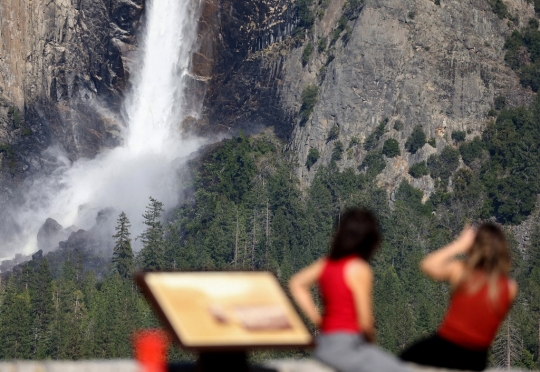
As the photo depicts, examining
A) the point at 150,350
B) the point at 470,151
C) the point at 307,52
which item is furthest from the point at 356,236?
the point at 307,52

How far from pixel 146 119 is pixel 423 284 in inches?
2257

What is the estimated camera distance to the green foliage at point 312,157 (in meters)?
161

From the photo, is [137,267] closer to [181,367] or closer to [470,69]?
[470,69]

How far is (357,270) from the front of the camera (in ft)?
60.0

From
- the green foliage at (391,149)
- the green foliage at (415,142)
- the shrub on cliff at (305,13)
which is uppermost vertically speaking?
the shrub on cliff at (305,13)

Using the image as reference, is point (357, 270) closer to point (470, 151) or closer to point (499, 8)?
point (470, 151)

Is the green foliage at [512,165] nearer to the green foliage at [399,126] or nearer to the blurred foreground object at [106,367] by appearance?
the green foliage at [399,126]

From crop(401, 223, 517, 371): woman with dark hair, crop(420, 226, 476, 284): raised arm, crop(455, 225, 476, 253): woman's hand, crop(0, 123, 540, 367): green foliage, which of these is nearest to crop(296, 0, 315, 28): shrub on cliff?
crop(0, 123, 540, 367): green foliage

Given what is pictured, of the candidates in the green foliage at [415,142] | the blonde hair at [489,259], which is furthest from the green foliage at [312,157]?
the blonde hair at [489,259]

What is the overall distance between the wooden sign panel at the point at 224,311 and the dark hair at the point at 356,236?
51.2 inches

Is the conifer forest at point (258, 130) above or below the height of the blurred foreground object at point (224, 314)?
below

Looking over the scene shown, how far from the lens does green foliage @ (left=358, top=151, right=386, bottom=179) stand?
6235 inches

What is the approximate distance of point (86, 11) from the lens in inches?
7018

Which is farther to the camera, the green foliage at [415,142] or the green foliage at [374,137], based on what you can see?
the green foliage at [374,137]
